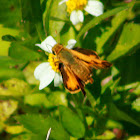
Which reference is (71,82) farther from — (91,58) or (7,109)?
(7,109)

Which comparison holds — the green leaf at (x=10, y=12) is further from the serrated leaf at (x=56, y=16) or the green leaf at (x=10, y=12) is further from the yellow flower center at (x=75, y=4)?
the yellow flower center at (x=75, y=4)

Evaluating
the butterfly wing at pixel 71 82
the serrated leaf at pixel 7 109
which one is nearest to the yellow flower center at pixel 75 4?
the butterfly wing at pixel 71 82

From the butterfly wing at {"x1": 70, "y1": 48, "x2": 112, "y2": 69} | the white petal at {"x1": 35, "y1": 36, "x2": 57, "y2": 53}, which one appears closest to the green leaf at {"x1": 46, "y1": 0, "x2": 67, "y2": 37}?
the white petal at {"x1": 35, "y1": 36, "x2": 57, "y2": 53}

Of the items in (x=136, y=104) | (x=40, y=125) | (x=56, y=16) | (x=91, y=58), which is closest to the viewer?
(x=91, y=58)

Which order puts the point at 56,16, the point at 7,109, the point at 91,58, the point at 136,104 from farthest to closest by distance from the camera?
the point at 7,109 → the point at 136,104 → the point at 56,16 → the point at 91,58

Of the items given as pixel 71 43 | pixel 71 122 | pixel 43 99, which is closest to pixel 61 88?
pixel 43 99

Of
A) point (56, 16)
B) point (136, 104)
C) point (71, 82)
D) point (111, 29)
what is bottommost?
point (136, 104)

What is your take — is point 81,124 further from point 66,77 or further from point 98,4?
point 98,4

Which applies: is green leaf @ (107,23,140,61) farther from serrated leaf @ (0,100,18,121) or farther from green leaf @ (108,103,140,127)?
serrated leaf @ (0,100,18,121)
